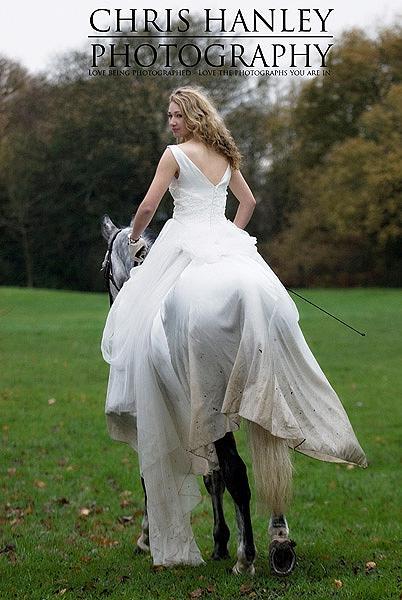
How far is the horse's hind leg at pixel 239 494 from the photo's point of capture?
5512mm

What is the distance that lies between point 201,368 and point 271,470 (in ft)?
2.30

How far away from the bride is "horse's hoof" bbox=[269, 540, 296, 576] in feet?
0.63

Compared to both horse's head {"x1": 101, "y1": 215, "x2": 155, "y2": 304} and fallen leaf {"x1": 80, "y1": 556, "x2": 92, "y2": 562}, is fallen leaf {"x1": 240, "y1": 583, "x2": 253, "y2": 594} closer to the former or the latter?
fallen leaf {"x1": 80, "y1": 556, "x2": 92, "y2": 562}

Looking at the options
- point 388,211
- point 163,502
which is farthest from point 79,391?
point 388,211

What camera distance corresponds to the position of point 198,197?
5.86 metres

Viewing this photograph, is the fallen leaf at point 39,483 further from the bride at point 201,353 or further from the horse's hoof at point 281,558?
the horse's hoof at point 281,558

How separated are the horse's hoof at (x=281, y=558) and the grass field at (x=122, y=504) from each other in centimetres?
7

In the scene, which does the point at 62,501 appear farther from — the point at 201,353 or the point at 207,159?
the point at 207,159

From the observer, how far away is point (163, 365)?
5.70 m

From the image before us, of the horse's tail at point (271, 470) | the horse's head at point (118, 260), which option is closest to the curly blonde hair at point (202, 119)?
the horse's head at point (118, 260)

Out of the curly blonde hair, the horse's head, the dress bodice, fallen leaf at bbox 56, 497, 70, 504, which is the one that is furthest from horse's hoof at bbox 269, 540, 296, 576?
fallen leaf at bbox 56, 497, 70, 504

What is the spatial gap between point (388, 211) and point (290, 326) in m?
40.0

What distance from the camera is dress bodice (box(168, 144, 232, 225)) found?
582cm

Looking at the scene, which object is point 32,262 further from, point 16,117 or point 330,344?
point 330,344
